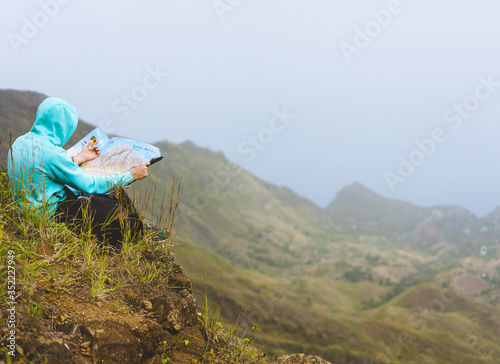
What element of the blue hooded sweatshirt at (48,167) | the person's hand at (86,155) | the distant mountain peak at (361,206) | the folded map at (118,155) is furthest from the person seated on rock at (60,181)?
the distant mountain peak at (361,206)

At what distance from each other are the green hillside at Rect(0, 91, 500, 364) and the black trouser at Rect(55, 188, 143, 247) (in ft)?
1.46

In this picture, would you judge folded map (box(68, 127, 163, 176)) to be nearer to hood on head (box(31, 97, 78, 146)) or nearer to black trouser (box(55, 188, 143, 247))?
black trouser (box(55, 188, 143, 247))

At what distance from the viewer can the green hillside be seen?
4250 cm

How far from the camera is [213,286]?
39.7 metres

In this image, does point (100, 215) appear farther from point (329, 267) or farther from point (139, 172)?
point (329, 267)

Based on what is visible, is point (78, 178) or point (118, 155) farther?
point (118, 155)

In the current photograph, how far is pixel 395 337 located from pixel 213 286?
23796 millimetres

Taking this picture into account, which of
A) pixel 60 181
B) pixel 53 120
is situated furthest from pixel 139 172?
pixel 53 120

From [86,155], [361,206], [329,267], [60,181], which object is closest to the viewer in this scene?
[60,181]

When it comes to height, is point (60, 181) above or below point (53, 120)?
below

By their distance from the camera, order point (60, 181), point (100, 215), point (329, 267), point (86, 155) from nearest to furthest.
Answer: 1. point (60, 181)
2. point (100, 215)
3. point (86, 155)
4. point (329, 267)

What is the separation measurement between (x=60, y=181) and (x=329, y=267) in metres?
84.1

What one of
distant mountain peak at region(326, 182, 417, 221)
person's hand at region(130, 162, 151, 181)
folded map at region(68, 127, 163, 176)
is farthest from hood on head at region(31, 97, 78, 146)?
distant mountain peak at region(326, 182, 417, 221)

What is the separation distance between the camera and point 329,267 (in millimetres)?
84250
